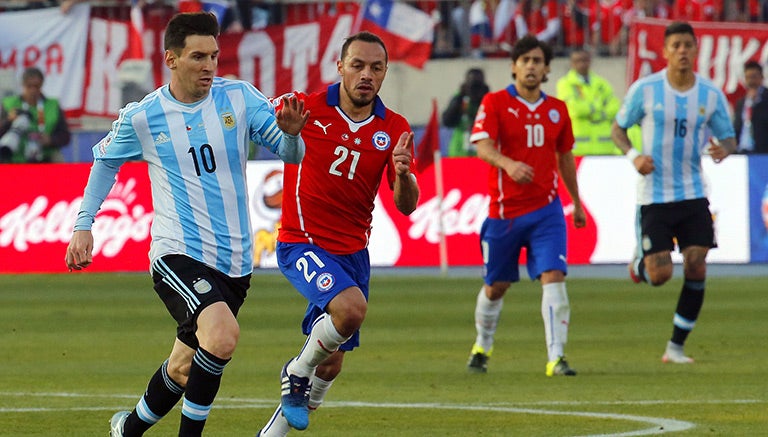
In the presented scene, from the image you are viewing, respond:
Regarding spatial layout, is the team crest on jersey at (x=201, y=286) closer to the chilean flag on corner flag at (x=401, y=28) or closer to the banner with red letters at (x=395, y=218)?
the banner with red letters at (x=395, y=218)

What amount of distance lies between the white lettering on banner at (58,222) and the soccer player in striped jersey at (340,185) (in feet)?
38.8

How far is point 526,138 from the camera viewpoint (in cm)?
1156

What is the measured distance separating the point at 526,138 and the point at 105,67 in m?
14.8

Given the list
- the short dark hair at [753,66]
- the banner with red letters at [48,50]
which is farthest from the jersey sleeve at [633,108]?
the banner with red letters at [48,50]

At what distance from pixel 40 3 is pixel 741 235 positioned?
1176 cm

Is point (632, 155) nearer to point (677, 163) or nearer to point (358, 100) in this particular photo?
point (677, 163)

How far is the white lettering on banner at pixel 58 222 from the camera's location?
2006 cm

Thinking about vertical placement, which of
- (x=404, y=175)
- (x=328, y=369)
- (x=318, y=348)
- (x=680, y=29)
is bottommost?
(x=328, y=369)

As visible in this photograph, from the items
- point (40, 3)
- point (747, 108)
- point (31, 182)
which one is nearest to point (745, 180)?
point (747, 108)

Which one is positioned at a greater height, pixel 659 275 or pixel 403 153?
pixel 403 153

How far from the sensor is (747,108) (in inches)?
910

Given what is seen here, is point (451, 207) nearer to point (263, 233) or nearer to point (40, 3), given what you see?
point (263, 233)

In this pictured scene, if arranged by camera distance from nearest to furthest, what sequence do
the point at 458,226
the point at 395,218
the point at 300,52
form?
the point at 395,218, the point at 458,226, the point at 300,52

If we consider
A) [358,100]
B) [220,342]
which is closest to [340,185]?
[358,100]
